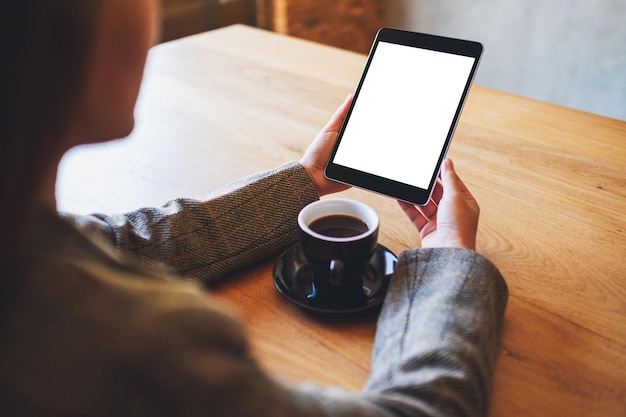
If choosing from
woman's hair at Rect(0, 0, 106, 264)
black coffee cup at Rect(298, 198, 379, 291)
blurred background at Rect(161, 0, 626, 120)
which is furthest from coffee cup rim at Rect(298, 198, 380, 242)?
blurred background at Rect(161, 0, 626, 120)

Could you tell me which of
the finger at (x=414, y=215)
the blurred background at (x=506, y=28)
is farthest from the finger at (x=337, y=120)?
the blurred background at (x=506, y=28)

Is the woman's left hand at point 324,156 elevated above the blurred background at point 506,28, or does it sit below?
above

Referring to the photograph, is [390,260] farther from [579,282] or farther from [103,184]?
[103,184]

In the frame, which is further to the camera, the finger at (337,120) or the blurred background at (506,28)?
the blurred background at (506,28)

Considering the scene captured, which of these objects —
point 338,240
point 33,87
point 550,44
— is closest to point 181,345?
point 33,87

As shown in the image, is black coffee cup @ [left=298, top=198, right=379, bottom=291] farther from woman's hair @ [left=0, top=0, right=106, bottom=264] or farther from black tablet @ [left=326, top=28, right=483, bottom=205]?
woman's hair @ [left=0, top=0, right=106, bottom=264]

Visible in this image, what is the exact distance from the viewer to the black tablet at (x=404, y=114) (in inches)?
29.7

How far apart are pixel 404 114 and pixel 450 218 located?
0.17 meters

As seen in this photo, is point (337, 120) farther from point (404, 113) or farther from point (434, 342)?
point (434, 342)

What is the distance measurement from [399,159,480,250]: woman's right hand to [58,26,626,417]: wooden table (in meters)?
0.04

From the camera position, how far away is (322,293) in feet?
2.17

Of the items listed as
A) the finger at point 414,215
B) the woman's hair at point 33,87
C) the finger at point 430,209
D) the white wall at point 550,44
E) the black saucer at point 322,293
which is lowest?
the white wall at point 550,44

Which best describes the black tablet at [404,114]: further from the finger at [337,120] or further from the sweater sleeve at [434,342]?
the sweater sleeve at [434,342]

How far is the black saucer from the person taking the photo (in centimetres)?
64
